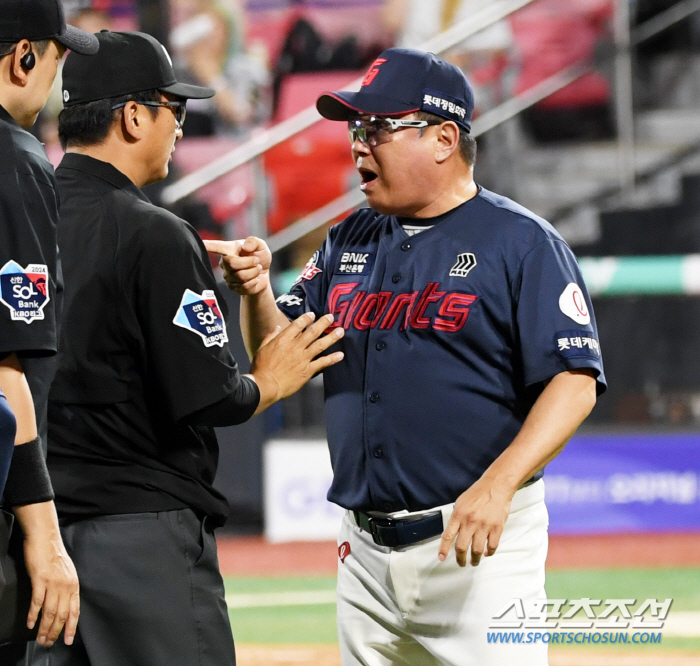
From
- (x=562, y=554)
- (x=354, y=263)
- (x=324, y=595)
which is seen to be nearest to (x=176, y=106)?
(x=354, y=263)

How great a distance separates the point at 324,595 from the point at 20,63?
186 inches

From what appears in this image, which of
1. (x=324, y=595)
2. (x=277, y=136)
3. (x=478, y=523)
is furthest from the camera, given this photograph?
(x=277, y=136)

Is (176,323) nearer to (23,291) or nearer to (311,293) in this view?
(23,291)

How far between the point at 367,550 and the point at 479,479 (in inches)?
16.5

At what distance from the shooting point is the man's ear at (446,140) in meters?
2.94

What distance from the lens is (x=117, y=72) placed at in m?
2.74

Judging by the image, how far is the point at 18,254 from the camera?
Result: 2.23 meters

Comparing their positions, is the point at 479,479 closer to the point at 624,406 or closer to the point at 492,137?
the point at 624,406

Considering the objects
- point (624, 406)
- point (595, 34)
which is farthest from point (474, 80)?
point (624, 406)

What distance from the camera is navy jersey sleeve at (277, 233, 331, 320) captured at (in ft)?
10.5

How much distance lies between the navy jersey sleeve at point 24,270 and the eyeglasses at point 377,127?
3.21ft

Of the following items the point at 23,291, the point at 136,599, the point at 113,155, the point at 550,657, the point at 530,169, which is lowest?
the point at 550,657

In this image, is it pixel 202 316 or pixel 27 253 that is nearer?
pixel 27 253

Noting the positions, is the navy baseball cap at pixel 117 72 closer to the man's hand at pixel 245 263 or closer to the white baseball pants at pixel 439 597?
the man's hand at pixel 245 263
